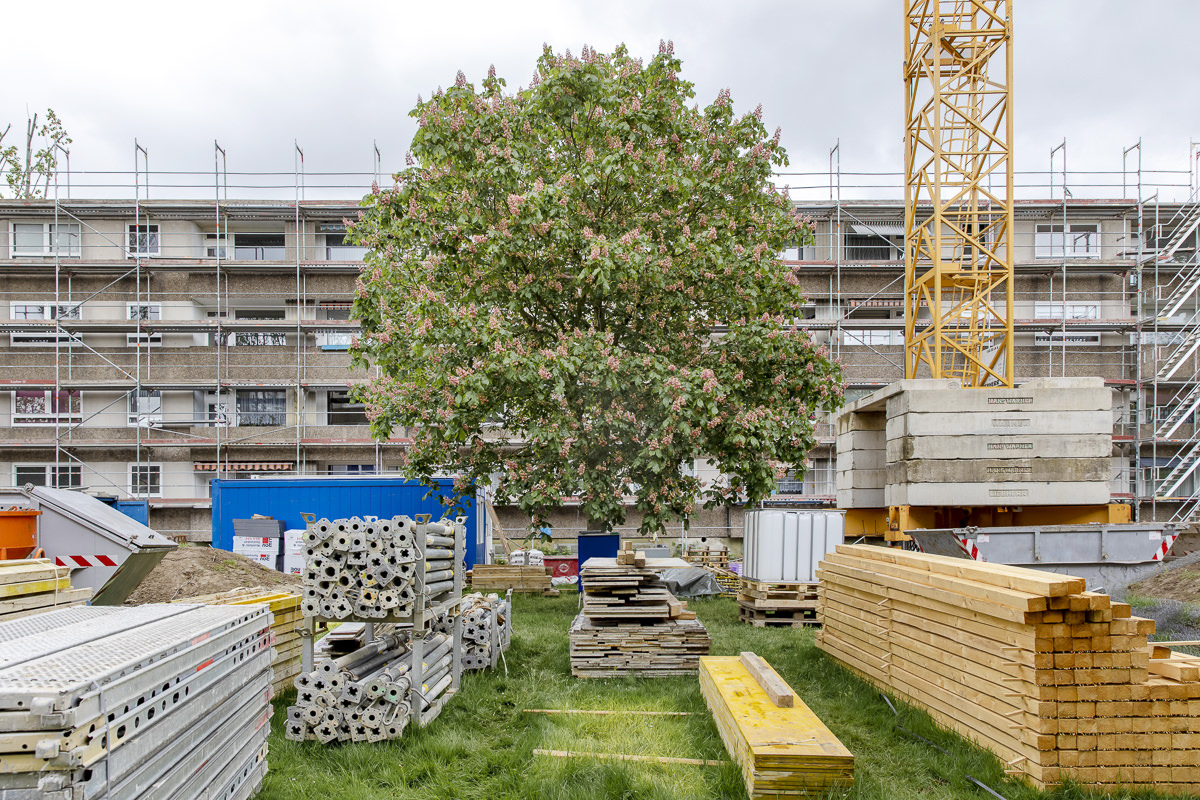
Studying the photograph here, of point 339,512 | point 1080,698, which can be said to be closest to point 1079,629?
point 1080,698

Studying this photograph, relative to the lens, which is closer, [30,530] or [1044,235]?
[30,530]

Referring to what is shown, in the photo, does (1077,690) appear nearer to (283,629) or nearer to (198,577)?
(283,629)

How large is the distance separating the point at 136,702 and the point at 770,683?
450 cm

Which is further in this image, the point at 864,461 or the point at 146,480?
the point at 146,480

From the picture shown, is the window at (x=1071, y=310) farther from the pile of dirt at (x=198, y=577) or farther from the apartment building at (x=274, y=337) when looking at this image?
the pile of dirt at (x=198, y=577)

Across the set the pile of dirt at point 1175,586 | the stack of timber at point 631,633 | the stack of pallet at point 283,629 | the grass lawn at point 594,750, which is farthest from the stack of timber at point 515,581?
the pile of dirt at point 1175,586

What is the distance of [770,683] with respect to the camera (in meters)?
6.00

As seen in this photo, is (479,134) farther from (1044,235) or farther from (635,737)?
(1044,235)

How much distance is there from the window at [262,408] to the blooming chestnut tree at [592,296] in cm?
1625

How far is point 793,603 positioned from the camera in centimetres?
1220

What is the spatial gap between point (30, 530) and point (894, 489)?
47.5 ft

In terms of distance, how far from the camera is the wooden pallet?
40.0 ft

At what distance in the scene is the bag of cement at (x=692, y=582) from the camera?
15609 millimetres

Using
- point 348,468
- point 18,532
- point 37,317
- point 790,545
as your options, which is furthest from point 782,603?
point 37,317
